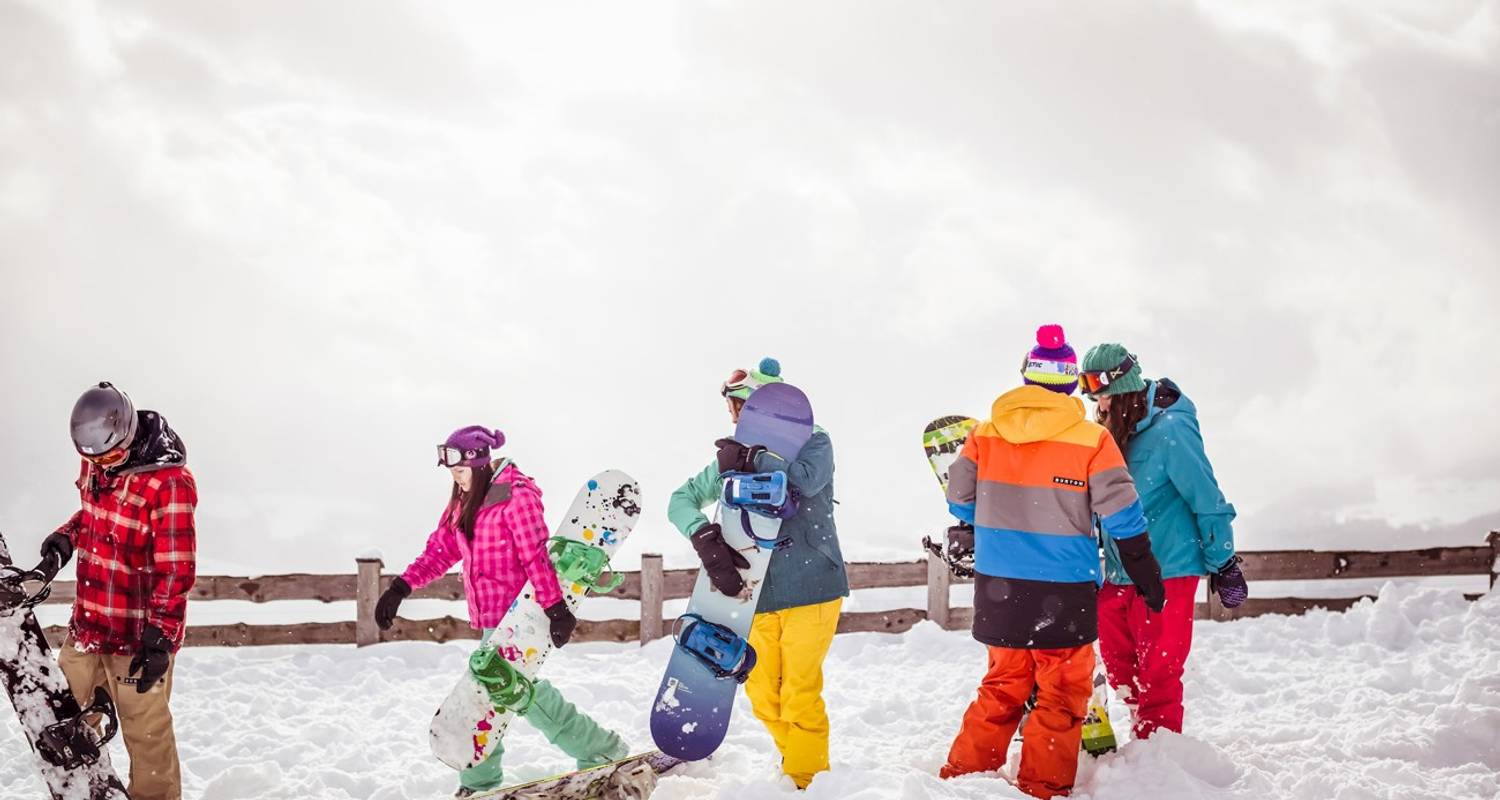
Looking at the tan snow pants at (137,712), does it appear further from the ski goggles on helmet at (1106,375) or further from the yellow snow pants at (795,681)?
the ski goggles on helmet at (1106,375)

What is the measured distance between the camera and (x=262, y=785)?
481 cm

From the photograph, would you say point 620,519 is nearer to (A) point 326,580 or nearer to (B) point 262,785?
(B) point 262,785

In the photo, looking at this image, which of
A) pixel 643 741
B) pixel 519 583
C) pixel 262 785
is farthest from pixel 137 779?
pixel 643 741

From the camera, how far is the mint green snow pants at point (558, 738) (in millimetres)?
4449

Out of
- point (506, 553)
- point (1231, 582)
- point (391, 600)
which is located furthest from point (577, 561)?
point (1231, 582)

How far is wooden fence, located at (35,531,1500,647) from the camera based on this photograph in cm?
812

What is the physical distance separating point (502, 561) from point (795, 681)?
1.49 m

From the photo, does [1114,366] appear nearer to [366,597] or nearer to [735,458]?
[735,458]

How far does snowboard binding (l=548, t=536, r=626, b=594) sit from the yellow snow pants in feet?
3.08

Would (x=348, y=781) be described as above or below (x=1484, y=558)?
below

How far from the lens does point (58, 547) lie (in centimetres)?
423

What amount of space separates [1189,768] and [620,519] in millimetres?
2890

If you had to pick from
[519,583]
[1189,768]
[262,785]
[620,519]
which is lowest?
[262,785]

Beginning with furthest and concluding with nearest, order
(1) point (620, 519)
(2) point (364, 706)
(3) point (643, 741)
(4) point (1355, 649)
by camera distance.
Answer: (4) point (1355, 649) < (2) point (364, 706) < (3) point (643, 741) < (1) point (620, 519)
